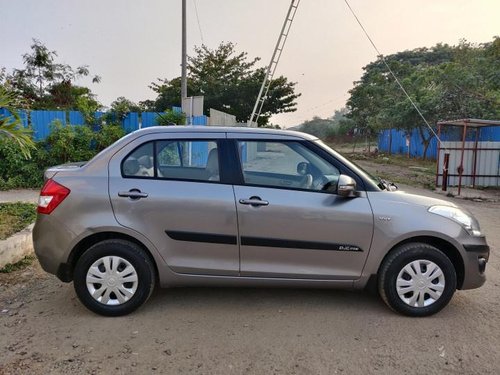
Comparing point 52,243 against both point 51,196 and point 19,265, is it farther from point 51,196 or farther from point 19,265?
point 19,265

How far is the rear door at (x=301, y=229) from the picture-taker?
3.57m

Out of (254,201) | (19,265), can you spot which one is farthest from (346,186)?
(19,265)

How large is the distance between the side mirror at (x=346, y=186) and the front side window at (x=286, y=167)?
0.37 feet

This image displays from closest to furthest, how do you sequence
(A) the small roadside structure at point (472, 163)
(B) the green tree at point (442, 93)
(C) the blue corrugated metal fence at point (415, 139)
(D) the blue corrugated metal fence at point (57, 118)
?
(D) the blue corrugated metal fence at point (57, 118) → (A) the small roadside structure at point (472, 163) → (C) the blue corrugated metal fence at point (415, 139) → (B) the green tree at point (442, 93)

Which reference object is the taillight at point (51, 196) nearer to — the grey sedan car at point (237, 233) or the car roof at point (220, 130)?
the grey sedan car at point (237, 233)

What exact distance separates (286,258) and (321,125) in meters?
65.1

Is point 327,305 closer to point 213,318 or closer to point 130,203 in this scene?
point 213,318

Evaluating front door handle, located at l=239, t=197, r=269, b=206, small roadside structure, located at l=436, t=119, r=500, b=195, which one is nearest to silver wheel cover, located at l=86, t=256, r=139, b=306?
front door handle, located at l=239, t=197, r=269, b=206

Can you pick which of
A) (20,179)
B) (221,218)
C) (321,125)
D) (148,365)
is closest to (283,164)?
(221,218)

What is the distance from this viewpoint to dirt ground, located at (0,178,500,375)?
2943mm

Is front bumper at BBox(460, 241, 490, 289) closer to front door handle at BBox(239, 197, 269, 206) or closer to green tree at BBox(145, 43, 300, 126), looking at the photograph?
front door handle at BBox(239, 197, 269, 206)

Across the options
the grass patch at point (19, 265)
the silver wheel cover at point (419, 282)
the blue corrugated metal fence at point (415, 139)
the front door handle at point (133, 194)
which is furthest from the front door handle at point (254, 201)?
the blue corrugated metal fence at point (415, 139)

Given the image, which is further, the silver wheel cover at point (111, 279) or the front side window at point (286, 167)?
the front side window at point (286, 167)

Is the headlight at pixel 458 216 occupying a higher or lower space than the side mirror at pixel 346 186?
lower
